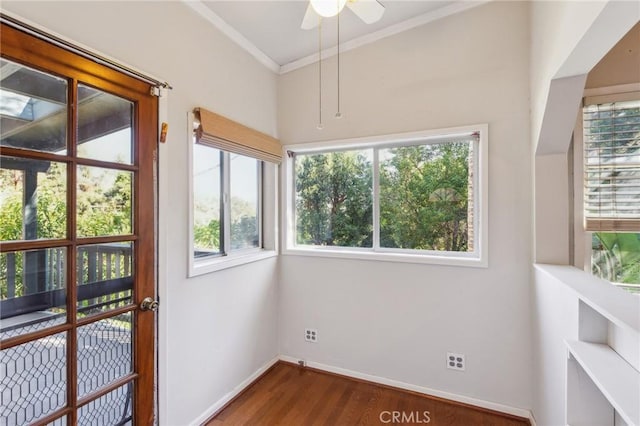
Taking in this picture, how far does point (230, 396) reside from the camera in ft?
7.22

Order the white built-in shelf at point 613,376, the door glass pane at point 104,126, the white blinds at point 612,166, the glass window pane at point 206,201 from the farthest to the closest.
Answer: the glass window pane at point 206,201 → the white blinds at point 612,166 → the door glass pane at point 104,126 → the white built-in shelf at point 613,376

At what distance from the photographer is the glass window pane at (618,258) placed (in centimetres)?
179

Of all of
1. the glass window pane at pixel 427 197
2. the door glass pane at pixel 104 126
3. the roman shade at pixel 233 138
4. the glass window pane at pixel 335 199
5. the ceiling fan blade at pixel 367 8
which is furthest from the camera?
the glass window pane at pixel 335 199

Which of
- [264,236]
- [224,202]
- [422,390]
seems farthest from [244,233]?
[422,390]

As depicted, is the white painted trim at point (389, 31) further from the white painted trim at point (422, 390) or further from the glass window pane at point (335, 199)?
the white painted trim at point (422, 390)

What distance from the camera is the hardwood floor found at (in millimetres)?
2002

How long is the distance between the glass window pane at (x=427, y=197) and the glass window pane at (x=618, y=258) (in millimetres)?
724

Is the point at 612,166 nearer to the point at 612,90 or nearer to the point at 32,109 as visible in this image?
the point at 612,90

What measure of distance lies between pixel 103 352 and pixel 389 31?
2859mm

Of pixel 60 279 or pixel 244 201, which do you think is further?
pixel 244 201

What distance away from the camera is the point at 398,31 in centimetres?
236

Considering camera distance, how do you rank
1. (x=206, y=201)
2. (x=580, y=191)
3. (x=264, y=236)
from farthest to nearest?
(x=264, y=236) < (x=206, y=201) < (x=580, y=191)

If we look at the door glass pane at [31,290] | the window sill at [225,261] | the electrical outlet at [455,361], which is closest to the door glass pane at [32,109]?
the door glass pane at [31,290]

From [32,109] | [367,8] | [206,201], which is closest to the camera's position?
[32,109]
